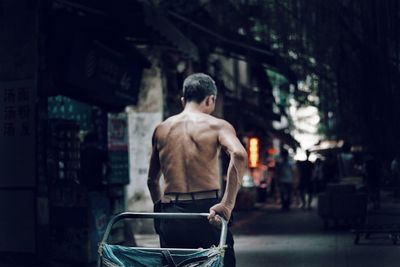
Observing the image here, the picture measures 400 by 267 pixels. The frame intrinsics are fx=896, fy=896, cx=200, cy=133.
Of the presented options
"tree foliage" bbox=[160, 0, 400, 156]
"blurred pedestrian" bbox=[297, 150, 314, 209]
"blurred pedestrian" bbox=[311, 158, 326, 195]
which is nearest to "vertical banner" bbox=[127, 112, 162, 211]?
"tree foliage" bbox=[160, 0, 400, 156]

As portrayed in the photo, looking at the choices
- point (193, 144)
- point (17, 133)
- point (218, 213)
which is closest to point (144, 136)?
point (17, 133)

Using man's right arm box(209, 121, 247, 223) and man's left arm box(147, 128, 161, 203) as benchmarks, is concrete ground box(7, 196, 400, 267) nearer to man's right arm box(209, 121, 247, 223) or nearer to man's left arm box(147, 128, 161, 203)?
man's left arm box(147, 128, 161, 203)

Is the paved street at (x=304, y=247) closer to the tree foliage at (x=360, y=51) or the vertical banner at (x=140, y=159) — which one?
the tree foliage at (x=360, y=51)

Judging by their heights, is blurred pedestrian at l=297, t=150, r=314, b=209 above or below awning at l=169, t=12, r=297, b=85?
→ below

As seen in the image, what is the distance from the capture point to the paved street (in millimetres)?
11327

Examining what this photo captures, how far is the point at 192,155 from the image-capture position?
5.50 m

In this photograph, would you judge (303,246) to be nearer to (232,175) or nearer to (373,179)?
(373,179)

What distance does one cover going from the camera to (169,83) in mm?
18641

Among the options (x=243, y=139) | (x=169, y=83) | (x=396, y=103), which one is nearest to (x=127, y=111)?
(x=169, y=83)

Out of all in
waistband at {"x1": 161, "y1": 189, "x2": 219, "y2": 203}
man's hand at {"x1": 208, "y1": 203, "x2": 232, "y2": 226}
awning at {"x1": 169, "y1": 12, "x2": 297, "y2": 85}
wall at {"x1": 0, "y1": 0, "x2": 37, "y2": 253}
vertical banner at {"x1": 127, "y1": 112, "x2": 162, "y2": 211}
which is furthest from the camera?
vertical banner at {"x1": 127, "y1": 112, "x2": 162, "y2": 211}

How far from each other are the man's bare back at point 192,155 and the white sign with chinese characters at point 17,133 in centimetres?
562

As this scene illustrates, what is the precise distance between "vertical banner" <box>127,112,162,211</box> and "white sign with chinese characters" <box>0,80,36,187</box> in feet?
18.9

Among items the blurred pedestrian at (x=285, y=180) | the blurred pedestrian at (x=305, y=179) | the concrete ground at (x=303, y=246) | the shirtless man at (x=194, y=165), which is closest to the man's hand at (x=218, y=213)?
the shirtless man at (x=194, y=165)

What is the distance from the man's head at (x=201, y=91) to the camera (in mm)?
5633
